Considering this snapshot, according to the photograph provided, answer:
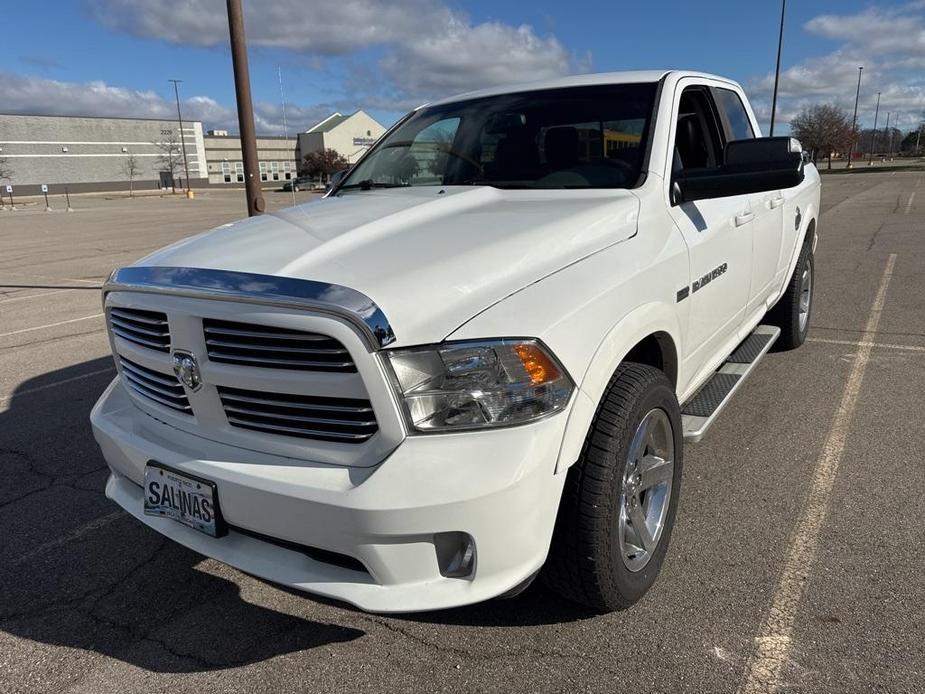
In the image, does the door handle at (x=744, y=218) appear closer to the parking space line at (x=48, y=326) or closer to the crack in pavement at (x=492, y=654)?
the crack in pavement at (x=492, y=654)

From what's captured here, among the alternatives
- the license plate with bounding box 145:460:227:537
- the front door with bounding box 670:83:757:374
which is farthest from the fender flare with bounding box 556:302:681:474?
the license plate with bounding box 145:460:227:537

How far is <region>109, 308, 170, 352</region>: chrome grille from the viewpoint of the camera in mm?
2336

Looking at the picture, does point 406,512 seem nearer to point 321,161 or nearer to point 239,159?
point 321,161

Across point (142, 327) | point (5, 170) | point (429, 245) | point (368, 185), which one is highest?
point (5, 170)

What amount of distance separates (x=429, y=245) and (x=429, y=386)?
1.93 feet

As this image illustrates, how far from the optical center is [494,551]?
6.50 ft

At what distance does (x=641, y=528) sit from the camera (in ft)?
8.50

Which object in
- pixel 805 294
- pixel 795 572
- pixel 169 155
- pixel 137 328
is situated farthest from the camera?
pixel 169 155

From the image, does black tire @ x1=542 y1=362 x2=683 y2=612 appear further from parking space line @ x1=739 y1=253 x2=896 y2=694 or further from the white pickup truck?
parking space line @ x1=739 y1=253 x2=896 y2=694

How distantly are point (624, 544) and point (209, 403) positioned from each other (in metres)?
1.47

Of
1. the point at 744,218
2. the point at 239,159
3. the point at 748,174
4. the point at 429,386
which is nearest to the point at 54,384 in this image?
the point at 429,386

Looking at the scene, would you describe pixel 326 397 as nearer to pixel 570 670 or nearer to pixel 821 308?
pixel 570 670

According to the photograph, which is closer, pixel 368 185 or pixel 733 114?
pixel 368 185

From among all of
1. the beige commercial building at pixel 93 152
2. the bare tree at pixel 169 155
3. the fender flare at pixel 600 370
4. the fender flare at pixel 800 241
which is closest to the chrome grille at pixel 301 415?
the fender flare at pixel 600 370
